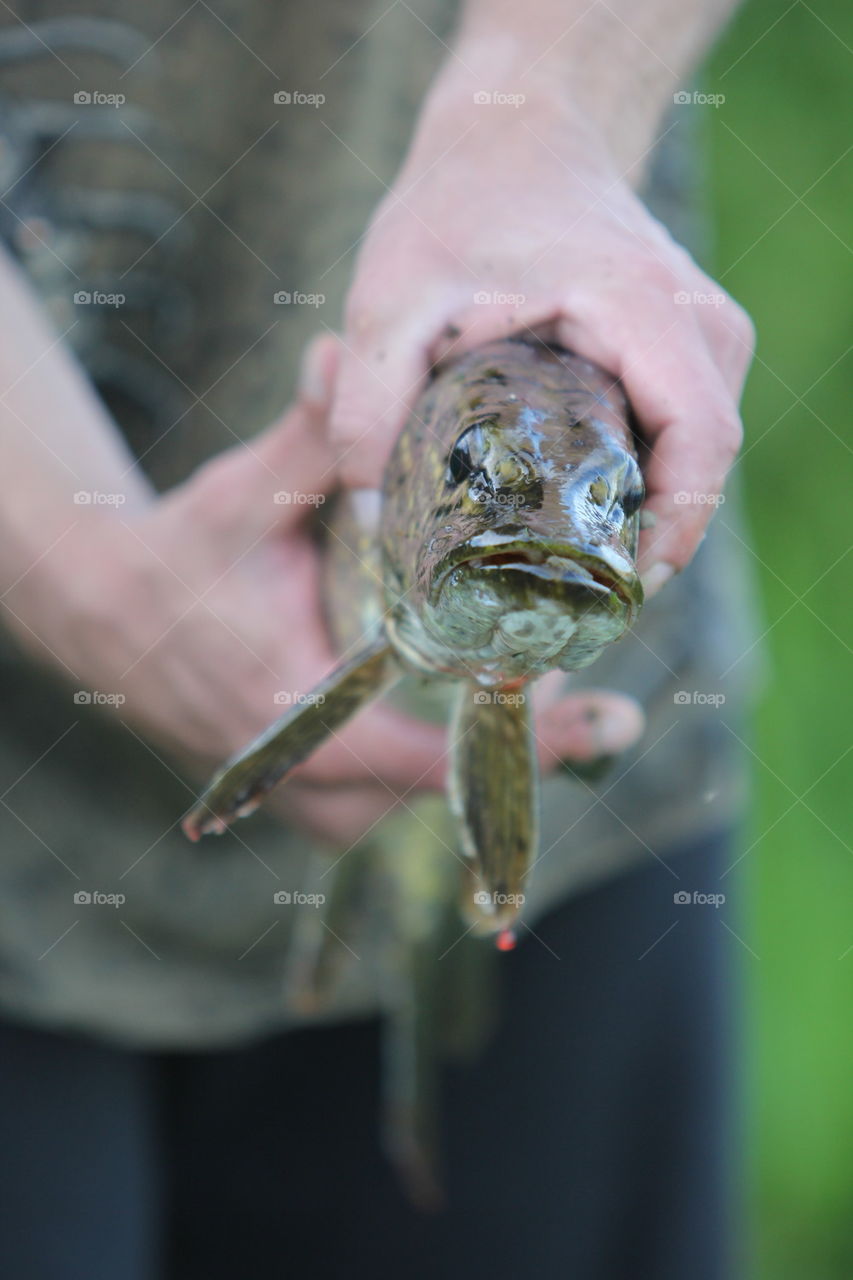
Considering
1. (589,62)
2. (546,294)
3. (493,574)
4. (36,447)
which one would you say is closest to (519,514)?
(493,574)

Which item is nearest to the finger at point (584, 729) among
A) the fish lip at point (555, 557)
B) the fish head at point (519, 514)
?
the fish head at point (519, 514)

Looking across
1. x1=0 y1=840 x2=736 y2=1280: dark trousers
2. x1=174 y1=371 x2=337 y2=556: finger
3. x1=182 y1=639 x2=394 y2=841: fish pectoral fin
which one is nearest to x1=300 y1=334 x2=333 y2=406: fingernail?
x1=174 y1=371 x2=337 y2=556: finger

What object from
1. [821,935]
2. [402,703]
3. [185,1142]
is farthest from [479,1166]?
[821,935]

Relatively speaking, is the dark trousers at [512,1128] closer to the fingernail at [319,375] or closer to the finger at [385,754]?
the finger at [385,754]

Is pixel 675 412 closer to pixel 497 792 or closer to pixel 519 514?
pixel 519 514

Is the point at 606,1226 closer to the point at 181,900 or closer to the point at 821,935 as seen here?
the point at 181,900
